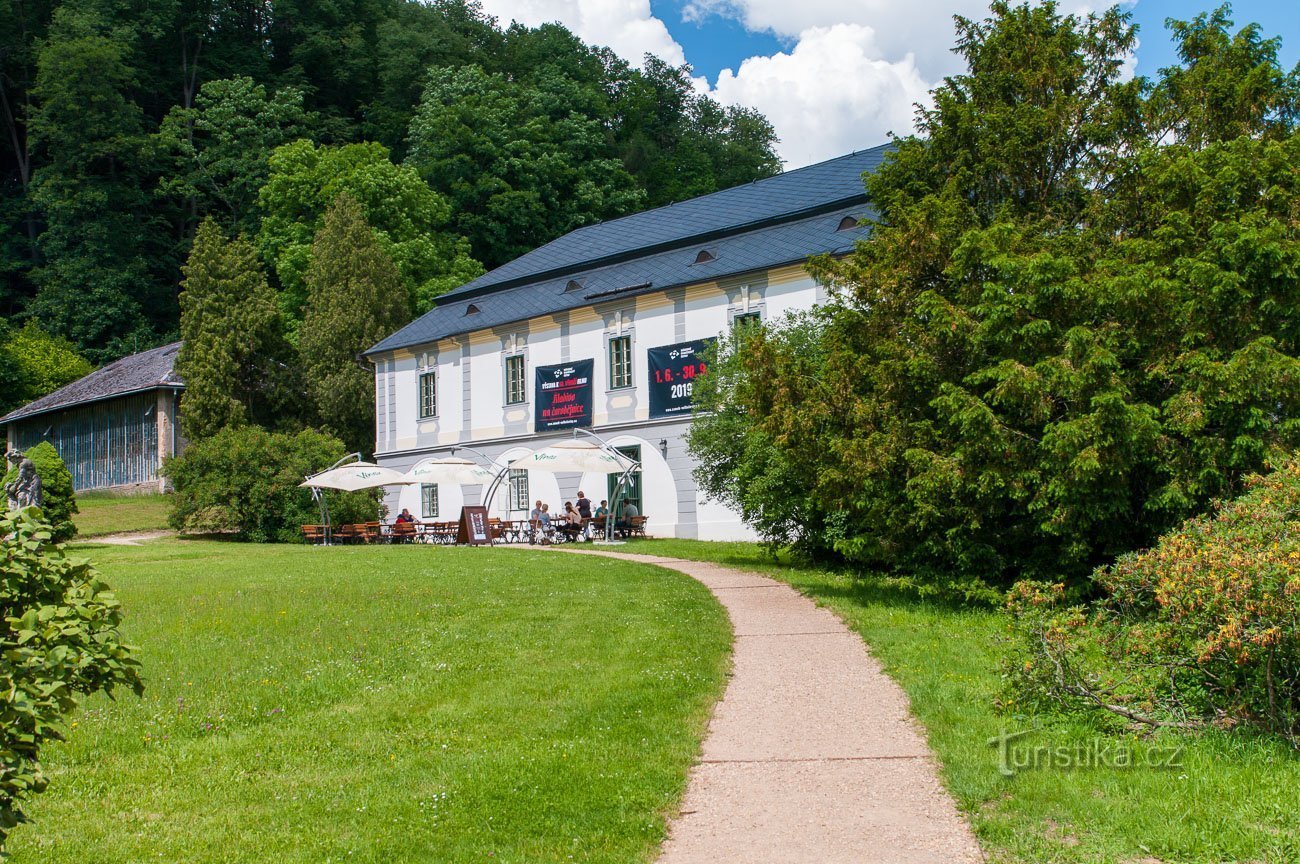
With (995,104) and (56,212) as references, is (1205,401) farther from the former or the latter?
(56,212)

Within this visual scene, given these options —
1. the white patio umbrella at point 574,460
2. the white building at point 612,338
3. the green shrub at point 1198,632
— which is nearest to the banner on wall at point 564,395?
the white building at point 612,338

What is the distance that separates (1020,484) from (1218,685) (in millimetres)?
Answer: 4657

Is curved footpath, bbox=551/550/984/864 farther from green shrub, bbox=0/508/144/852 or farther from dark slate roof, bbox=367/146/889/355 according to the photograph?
dark slate roof, bbox=367/146/889/355

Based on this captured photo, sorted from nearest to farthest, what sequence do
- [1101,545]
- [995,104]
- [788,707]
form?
[788,707], [1101,545], [995,104]

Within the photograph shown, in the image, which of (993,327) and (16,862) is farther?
(993,327)

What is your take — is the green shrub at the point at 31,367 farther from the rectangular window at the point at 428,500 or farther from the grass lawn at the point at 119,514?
the rectangular window at the point at 428,500

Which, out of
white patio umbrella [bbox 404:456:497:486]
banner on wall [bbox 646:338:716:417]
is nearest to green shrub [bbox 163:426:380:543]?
white patio umbrella [bbox 404:456:497:486]

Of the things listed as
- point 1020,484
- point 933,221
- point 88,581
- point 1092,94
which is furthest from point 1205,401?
point 88,581

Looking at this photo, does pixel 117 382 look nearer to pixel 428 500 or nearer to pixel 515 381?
pixel 428 500

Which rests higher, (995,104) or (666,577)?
(995,104)

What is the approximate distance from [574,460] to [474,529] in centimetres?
385

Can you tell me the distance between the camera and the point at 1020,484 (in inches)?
489

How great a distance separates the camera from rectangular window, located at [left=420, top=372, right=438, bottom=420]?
40281 mm

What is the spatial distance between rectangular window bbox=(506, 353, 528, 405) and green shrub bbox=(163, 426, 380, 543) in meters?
6.00
